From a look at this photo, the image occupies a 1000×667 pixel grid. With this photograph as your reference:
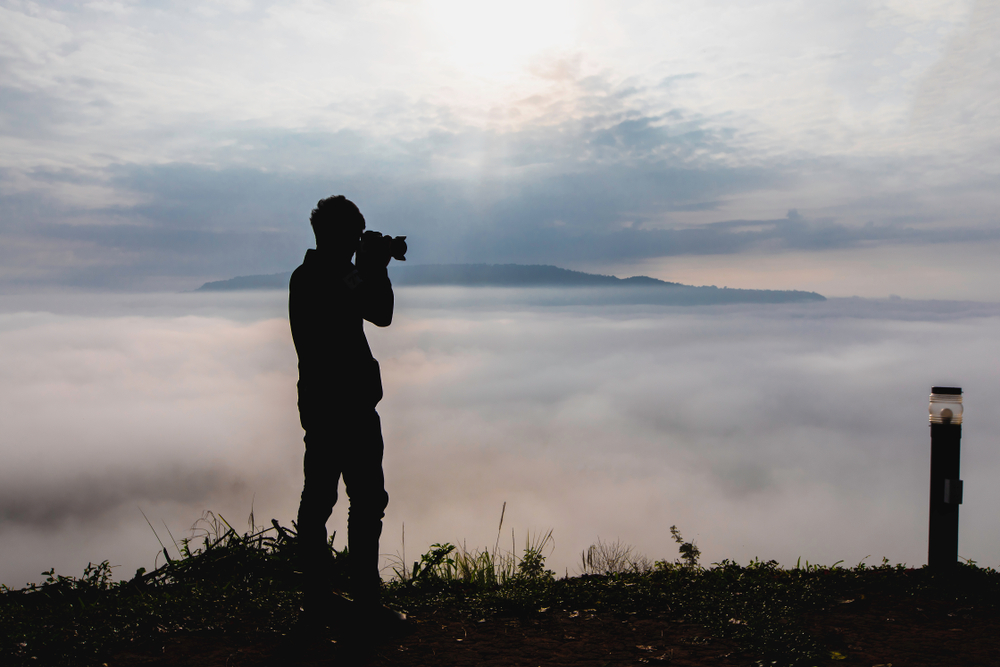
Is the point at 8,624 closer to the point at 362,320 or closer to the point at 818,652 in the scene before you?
the point at 362,320

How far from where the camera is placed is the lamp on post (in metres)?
5.83

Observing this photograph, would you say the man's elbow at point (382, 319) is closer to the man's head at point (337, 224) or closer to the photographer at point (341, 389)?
the photographer at point (341, 389)

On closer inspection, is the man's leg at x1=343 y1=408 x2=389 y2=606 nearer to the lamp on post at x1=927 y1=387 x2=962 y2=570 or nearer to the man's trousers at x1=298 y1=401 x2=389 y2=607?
the man's trousers at x1=298 y1=401 x2=389 y2=607

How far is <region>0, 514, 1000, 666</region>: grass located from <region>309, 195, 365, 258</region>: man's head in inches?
101

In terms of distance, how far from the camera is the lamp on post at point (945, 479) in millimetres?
5828

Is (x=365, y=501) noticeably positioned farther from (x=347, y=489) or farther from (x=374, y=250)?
(x=374, y=250)

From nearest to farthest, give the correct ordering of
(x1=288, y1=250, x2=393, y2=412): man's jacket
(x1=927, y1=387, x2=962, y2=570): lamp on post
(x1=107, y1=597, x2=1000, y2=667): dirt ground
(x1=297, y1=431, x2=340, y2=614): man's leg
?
(x1=107, y1=597, x2=1000, y2=667): dirt ground < (x1=288, y1=250, x2=393, y2=412): man's jacket < (x1=297, y1=431, x2=340, y2=614): man's leg < (x1=927, y1=387, x2=962, y2=570): lamp on post

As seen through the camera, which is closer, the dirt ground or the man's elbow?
the dirt ground

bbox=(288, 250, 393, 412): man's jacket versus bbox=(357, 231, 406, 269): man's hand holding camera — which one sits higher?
bbox=(357, 231, 406, 269): man's hand holding camera

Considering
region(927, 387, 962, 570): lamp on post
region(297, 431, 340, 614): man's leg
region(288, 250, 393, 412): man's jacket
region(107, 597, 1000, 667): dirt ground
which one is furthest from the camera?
region(927, 387, 962, 570): lamp on post

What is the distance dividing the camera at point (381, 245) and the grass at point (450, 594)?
2.58 meters

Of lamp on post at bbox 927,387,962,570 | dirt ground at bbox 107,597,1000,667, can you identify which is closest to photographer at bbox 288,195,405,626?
dirt ground at bbox 107,597,1000,667

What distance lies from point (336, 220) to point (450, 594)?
10.5 feet

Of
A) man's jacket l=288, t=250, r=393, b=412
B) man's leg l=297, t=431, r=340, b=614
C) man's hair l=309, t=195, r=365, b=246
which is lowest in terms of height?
man's leg l=297, t=431, r=340, b=614
